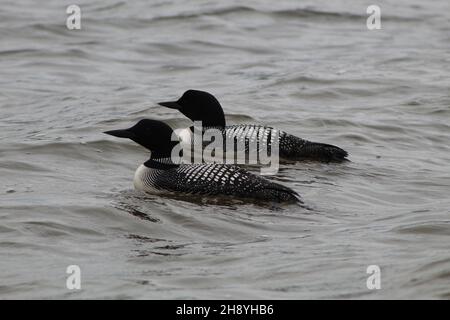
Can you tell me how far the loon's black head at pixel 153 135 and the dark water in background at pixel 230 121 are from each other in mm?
357

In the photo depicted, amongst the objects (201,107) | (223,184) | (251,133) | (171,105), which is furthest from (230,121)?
(223,184)

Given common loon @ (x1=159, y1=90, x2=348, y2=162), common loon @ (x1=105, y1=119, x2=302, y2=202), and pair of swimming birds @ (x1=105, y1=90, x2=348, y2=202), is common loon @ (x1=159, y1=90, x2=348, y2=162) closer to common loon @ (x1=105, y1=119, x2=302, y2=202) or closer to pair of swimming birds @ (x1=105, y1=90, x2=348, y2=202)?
pair of swimming birds @ (x1=105, y1=90, x2=348, y2=202)

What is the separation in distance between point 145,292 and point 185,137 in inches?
144

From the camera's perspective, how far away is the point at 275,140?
339 inches

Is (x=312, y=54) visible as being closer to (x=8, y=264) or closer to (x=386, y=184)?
(x=386, y=184)

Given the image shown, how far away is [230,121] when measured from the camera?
10.2 m

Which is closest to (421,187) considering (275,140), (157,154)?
(275,140)

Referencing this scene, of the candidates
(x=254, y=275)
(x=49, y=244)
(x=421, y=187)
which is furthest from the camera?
(x=421, y=187)

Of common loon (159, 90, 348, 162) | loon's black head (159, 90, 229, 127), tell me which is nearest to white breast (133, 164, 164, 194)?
common loon (159, 90, 348, 162)

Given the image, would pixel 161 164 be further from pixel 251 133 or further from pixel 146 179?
pixel 251 133

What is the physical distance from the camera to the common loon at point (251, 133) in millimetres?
8492

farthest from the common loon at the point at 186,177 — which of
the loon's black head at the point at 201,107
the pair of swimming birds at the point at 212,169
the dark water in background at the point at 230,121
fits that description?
the loon's black head at the point at 201,107

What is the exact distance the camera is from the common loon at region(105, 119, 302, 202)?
284 inches

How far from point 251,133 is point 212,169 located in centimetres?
134
